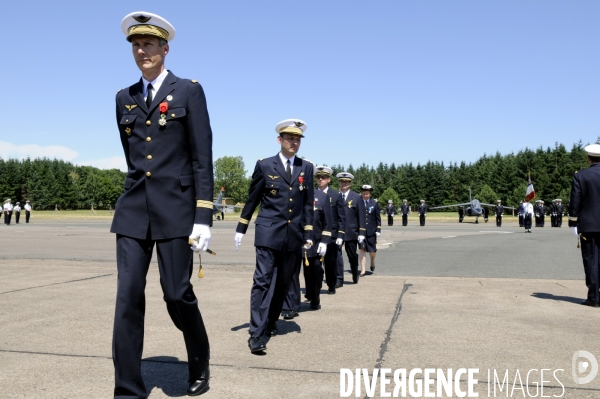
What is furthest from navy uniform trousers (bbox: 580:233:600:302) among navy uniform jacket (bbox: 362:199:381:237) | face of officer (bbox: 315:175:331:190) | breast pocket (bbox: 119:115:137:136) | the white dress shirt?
breast pocket (bbox: 119:115:137:136)

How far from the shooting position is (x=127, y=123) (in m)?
3.81

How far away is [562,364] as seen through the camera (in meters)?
4.68

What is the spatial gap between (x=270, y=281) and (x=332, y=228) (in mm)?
3998

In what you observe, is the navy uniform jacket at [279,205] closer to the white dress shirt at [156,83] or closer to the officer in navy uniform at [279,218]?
the officer in navy uniform at [279,218]

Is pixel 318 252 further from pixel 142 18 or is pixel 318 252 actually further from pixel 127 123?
pixel 142 18

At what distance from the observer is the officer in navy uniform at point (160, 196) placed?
3654 mm

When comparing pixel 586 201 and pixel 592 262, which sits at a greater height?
pixel 586 201

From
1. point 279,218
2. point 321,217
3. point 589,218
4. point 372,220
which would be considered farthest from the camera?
point 372,220

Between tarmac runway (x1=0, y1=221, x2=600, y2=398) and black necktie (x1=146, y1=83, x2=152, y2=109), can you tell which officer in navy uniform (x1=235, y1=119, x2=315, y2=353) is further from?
black necktie (x1=146, y1=83, x2=152, y2=109)

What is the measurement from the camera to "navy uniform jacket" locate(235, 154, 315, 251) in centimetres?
561

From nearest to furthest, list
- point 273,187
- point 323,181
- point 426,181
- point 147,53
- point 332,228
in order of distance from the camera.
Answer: point 147,53, point 273,187, point 323,181, point 332,228, point 426,181

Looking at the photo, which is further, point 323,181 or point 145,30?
point 323,181

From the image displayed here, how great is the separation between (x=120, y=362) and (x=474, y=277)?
8657 millimetres

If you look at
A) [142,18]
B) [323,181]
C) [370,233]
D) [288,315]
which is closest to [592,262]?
[323,181]
